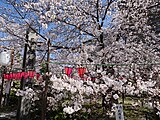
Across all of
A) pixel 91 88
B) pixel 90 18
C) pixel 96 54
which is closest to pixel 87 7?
pixel 90 18

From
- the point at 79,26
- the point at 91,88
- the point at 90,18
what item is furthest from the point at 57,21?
the point at 91,88

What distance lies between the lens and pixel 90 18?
7246 millimetres

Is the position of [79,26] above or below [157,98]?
above

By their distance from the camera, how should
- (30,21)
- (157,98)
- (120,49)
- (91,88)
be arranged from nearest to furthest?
(91,88) < (157,98) < (120,49) < (30,21)

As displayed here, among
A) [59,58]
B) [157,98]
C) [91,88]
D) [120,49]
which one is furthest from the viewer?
[59,58]

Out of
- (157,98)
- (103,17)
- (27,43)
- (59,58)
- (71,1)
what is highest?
(71,1)

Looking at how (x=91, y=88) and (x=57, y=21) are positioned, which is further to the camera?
(x=57, y=21)

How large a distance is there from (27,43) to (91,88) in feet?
12.6

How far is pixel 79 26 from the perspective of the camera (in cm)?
704

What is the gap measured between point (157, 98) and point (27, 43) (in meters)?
5.09

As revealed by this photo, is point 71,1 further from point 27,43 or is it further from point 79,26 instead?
point 27,43

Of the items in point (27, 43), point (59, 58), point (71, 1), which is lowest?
point (59, 58)

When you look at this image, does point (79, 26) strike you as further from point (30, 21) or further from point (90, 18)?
point (30, 21)

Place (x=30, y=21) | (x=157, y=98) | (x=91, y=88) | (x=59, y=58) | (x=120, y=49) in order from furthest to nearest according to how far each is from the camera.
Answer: (x=59, y=58) < (x=30, y=21) < (x=120, y=49) < (x=157, y=98) < (x=91, y=88)
